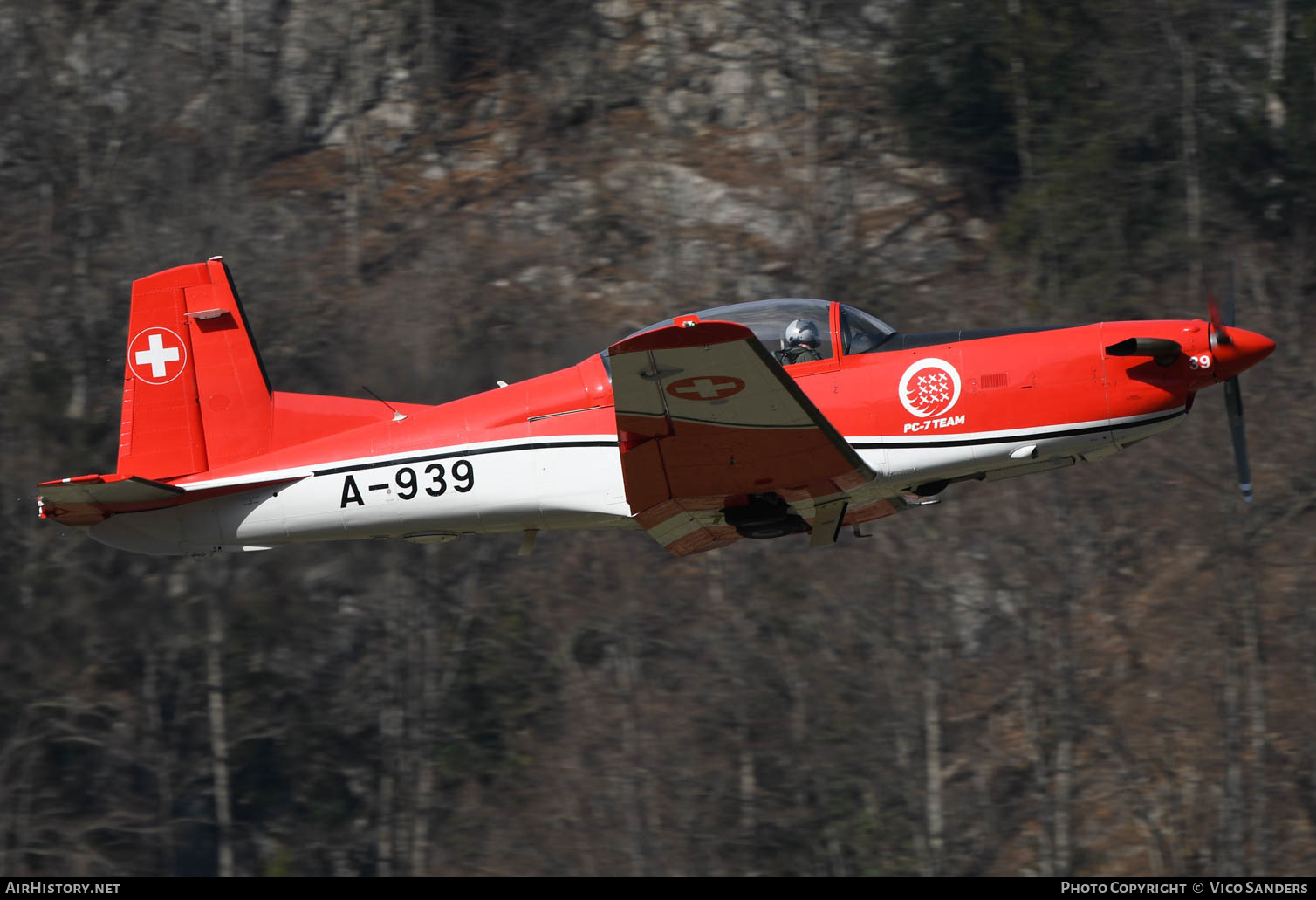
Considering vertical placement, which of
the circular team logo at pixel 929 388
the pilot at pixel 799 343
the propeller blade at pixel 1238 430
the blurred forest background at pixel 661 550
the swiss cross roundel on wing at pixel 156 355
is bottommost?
the blurred forest background at pixel 661 550

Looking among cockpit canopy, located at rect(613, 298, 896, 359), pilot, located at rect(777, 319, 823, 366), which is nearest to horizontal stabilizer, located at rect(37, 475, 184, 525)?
cockpit canopy, located at rect(613, 298, 896, 359)

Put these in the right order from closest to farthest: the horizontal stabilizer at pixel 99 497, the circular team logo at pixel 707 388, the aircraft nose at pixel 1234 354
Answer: the circular team logo at pixel 707 388, the aircraft nose at pixel 1234 354, the horizontal stabilizer at pixel 99 497

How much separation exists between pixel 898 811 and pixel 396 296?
11215 mm

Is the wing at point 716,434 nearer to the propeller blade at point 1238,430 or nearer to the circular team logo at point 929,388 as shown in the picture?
the circular team logo at point 929,388

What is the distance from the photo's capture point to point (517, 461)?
10.2m

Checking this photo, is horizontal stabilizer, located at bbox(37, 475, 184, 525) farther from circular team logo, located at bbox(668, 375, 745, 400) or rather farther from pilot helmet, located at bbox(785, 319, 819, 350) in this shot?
pilot helmet, located at bbox(785, 319, 819, 350)

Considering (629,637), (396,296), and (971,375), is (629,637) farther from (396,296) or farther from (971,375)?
(971,375)

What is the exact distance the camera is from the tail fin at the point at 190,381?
10992 millimetres

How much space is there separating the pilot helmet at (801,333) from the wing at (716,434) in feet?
2.07

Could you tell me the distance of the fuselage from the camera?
953 centimetres

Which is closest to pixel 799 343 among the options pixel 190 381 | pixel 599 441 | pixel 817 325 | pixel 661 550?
pixel 817 325

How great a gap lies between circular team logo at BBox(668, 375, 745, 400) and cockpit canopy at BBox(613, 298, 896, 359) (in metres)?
0.83

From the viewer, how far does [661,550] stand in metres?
21.9

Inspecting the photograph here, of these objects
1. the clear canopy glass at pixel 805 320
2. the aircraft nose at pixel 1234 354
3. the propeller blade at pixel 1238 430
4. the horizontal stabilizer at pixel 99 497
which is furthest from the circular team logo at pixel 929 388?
the horizontal stabilizer at pixel 99 497
